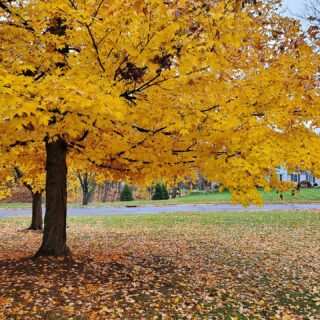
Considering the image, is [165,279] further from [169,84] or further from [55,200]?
[169,84]

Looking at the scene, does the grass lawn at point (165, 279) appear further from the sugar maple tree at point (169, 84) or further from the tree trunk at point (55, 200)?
the sugar maple tree at point (169, 84)

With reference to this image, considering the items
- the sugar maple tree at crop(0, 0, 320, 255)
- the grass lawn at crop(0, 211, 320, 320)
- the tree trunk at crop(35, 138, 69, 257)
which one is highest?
the sugar maple tree at crop(0, 0, 320, 255)

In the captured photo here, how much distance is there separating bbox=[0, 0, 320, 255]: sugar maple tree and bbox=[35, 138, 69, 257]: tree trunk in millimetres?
824

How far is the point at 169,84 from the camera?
5602mm

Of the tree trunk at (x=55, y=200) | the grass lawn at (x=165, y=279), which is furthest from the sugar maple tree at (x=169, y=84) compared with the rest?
the grass lawn at (x=165, y=279)

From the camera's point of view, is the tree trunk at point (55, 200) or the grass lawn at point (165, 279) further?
the tree trunk at point (55, 200)

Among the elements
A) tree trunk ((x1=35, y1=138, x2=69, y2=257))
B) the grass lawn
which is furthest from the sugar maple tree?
the grass lawn

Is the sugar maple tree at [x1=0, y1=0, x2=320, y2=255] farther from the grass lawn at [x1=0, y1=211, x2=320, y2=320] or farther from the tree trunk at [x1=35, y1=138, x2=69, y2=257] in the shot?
the grass lawn at [x1=0, y1=211, x2=320, y2=320]

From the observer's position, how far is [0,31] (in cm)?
661

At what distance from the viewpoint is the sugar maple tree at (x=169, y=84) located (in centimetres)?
481

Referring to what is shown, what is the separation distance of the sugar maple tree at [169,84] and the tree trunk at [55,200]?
0.82 metres

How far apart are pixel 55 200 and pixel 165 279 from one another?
2.81m

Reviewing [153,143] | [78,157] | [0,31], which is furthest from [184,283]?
[0,31]

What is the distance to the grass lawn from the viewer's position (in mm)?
5676
